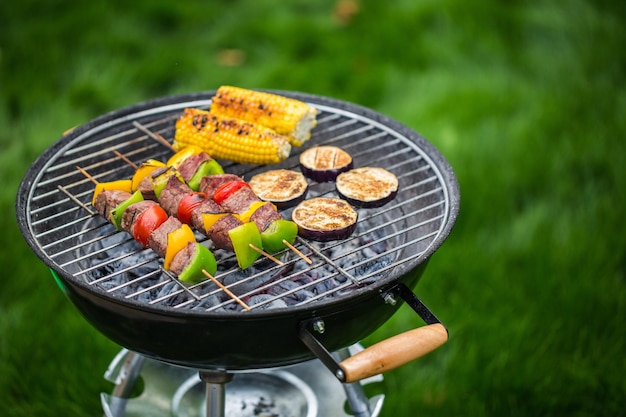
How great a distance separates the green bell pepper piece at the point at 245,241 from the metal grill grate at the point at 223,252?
A: 71mm

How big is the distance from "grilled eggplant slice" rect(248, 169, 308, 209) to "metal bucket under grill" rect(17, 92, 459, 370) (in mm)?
→ 132

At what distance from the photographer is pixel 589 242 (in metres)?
4.50

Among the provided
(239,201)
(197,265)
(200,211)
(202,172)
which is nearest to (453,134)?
(202,172)

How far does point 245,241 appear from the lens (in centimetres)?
248

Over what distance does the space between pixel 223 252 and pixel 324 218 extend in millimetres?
437

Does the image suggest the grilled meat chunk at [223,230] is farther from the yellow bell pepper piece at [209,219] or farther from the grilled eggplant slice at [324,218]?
the grilled eggplant slice at [324,218]

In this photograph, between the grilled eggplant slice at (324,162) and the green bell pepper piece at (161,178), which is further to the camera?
the grilled eggplant slice at (324,162)

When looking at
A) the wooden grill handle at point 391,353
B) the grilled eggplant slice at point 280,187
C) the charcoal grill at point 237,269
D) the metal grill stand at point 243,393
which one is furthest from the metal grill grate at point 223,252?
the metal grill stand at point 243,393

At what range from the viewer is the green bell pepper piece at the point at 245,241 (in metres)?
2.47

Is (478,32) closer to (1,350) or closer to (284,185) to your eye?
(284,185)

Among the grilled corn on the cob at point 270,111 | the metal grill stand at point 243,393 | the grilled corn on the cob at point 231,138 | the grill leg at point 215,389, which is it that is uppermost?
the grilled corn on the cob at point 270,111

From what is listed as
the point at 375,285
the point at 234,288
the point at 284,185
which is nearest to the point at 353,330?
the point at 375,285

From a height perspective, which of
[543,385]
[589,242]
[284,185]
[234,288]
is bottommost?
[543,385]

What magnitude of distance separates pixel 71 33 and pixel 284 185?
3848 mm
